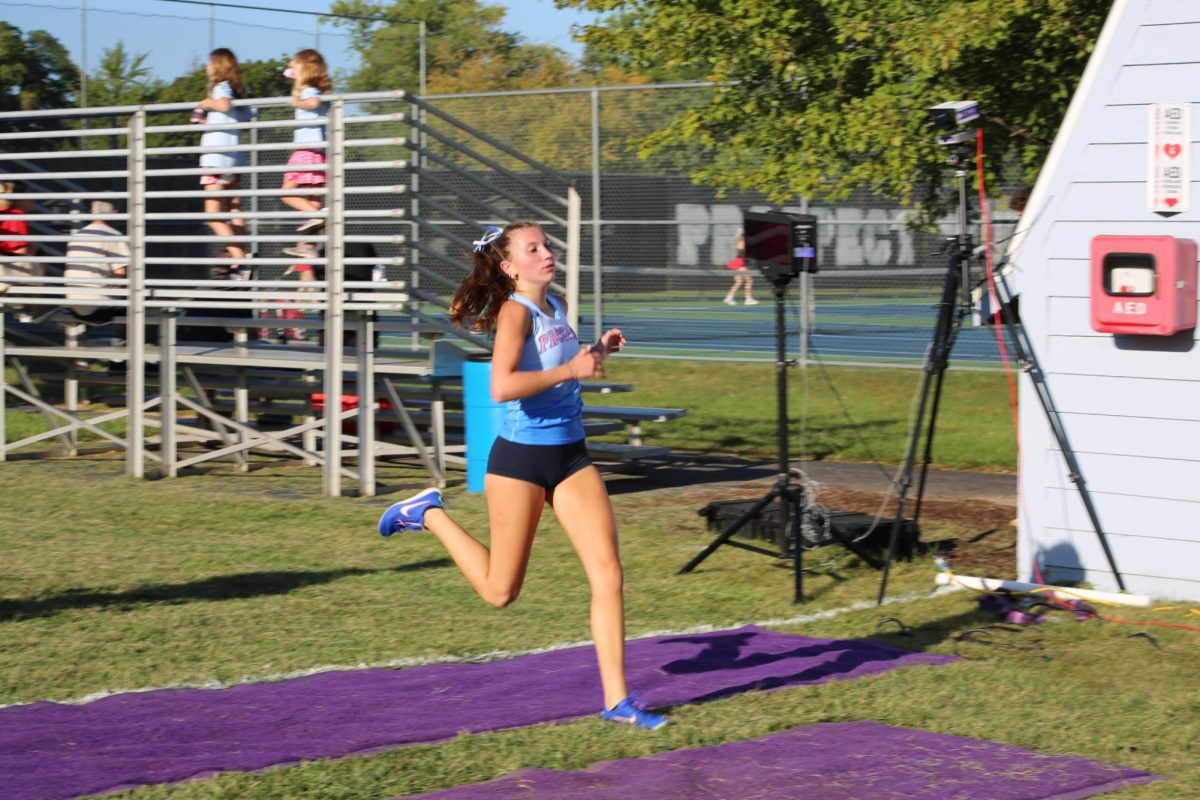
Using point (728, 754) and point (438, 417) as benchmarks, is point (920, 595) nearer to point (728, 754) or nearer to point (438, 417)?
point (728, 754)

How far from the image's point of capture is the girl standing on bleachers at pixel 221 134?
13383mm

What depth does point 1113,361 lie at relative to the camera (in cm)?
853

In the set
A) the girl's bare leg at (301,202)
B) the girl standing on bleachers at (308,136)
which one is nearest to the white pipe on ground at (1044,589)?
the girl standing on bleachers at (308,136)

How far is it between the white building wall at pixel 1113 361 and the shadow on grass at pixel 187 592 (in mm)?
3725

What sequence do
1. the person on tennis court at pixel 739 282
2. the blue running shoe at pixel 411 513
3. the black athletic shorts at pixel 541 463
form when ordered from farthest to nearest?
the person on tennis court at pixel 739 282
the blue running shoe at pixel 411 513
the black athletic shorts at pixel 541 463

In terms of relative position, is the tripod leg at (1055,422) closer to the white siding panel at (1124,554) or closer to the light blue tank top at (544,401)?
the white siding panel at (1124,554)

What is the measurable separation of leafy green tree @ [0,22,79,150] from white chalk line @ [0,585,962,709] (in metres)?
25.7

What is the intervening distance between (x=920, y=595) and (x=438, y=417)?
17.0 ft

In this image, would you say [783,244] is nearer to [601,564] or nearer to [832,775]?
[601,564]

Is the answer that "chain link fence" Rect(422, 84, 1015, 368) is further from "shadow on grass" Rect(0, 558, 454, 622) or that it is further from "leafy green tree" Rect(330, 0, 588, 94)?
"leafy green tree" Rect(330, 0, 588, 94)

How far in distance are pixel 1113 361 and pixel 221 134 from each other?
8268 millimetres

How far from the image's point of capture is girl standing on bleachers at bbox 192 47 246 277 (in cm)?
1338

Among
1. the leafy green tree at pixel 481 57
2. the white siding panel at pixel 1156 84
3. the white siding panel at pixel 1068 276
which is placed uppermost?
the leafy green tree at pixel 481 57

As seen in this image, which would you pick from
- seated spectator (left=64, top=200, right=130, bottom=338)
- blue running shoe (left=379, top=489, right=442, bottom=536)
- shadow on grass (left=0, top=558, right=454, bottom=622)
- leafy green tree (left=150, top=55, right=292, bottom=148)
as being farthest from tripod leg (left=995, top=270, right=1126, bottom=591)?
leafy green tree (left=150, top=55, right=292, bottom=148)
